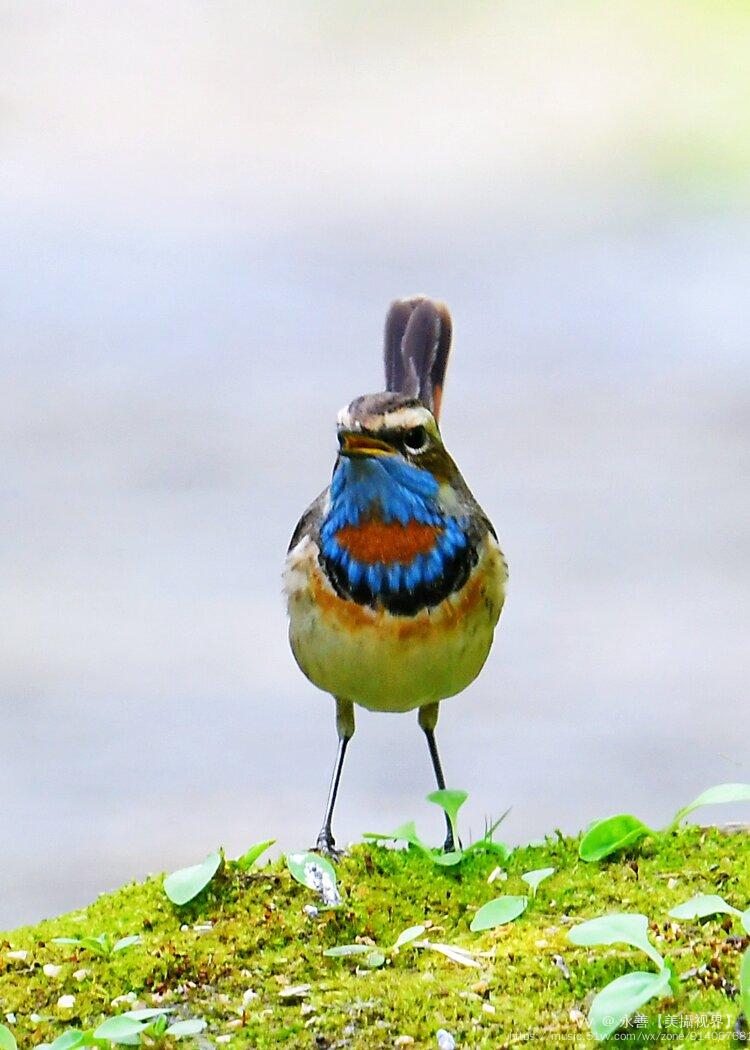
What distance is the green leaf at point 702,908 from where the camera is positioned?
2.72m

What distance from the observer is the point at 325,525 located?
3.70 metres

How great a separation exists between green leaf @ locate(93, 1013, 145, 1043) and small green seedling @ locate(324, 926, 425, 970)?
1.60ft

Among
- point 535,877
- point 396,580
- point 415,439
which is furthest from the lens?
point 396,580

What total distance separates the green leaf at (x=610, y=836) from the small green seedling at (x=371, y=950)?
469 millimetres

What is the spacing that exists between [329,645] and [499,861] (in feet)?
2.04

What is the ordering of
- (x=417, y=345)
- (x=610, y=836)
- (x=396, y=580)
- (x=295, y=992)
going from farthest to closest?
1. (x=417, y=345)
2. (x=396, y=580)
3. (x=610, y=836)
4. (x=295, y=992)

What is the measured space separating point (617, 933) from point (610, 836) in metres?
0.83

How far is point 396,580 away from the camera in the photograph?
11.9ft

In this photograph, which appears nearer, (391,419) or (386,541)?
(391,419)

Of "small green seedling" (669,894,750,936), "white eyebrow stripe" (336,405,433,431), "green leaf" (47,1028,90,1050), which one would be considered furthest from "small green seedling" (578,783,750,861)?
"green leaf" (47,1028,90,1050)

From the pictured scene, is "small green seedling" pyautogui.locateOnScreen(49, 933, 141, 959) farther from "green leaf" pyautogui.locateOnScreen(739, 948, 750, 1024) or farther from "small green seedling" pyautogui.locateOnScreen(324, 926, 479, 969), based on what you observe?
"green leaf" pyautogui.locateOnScreen(739, 948, 750, 1024)

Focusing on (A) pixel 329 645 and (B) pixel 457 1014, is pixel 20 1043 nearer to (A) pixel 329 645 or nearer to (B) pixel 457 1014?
(B) pixel 457 1014

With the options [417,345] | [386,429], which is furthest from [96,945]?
[417,345]

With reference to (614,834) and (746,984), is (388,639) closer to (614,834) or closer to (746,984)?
(614,834)
